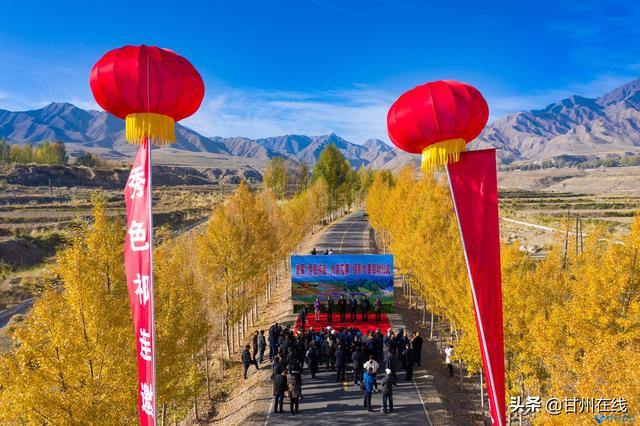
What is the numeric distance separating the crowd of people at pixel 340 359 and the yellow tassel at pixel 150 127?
8.48 metres

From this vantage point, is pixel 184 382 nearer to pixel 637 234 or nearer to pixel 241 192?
pixel 241 192

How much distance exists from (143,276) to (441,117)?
5234 mm

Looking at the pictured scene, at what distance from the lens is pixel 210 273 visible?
60.7 ft

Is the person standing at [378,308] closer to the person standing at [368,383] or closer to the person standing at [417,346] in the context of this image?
the person standing at [417,346]

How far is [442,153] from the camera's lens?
21.1 ft

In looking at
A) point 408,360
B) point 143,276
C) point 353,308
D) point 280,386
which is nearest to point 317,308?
point 353,308

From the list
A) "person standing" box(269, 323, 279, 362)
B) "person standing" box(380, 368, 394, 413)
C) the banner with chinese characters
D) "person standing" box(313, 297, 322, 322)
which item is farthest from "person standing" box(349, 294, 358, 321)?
"person standing" box(380, 368, 394, 413)

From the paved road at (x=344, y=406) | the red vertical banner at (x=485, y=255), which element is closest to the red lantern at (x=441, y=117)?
the red vertical banner at (x=485, y=255)

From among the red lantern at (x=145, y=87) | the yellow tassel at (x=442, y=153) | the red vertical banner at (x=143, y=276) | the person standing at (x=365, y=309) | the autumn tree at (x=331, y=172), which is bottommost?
the person standing at (x=365, y=309)

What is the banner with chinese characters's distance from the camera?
927 inches

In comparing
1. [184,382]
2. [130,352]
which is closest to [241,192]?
[184,382]

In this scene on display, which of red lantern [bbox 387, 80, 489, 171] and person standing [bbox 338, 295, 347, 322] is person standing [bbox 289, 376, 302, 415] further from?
person standing [bbox 338, 295, 347, 322]

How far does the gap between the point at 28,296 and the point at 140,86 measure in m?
31.4

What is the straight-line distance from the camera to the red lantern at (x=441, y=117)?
20.5 feet
